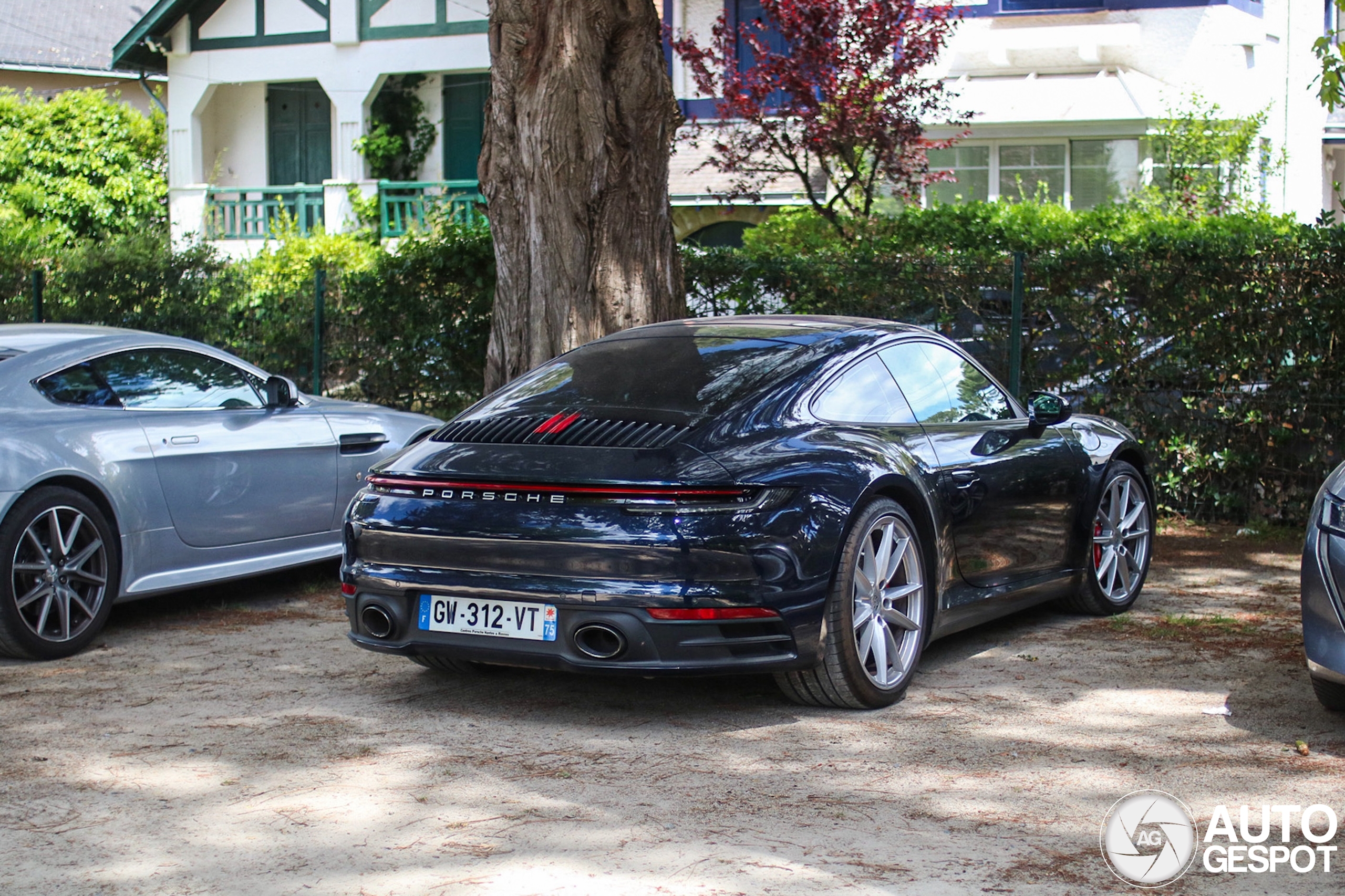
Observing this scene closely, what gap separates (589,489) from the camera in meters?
5.18

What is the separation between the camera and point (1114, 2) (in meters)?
20.4

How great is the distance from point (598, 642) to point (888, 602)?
3.82 ft

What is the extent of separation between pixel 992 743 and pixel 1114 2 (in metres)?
17.5

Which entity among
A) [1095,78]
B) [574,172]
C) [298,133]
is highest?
[298,133]

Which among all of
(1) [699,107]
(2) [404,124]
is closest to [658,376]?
(1) [699,107]

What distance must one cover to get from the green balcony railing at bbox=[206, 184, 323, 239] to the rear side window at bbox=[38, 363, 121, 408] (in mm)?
18488

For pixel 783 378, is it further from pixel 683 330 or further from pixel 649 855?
pixel 649 855

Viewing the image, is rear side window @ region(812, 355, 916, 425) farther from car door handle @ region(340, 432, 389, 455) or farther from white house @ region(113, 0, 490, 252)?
white house @ region(113, 0, 490, 252)

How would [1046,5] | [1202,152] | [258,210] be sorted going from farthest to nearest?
[258,210]
[1046,5]
[1202,152]

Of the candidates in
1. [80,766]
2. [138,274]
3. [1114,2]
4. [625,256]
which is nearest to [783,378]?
[80,766]

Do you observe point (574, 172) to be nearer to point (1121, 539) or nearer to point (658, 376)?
point (658, 376)

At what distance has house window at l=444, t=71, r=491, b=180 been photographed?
26.0m

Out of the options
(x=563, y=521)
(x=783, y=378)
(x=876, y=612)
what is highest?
(x=783, y=378)

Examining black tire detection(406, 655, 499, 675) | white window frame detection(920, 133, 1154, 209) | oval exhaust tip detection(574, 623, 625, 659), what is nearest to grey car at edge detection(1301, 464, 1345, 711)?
oval exhaust tip detection(574, 623, 625, 659)
